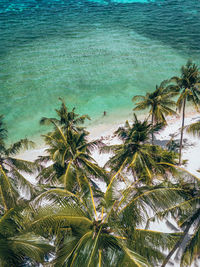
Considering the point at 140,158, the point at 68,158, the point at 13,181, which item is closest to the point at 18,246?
the point at 13,181

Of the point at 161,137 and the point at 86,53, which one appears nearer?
the point at 161,137

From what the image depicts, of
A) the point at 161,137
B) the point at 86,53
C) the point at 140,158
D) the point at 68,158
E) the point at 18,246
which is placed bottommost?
the point at 161,137

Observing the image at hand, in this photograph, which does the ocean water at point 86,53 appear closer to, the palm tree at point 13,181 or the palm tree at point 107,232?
the palm tree at point 13,181

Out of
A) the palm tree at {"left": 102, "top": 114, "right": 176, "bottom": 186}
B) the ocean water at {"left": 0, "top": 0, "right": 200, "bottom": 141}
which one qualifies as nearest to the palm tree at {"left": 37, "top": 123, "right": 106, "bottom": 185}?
the palm tree at {"left": 102, "top": 114, "right": 176, "bottom": 186}

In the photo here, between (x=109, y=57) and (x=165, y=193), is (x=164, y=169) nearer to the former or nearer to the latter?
(x=165, y=193)

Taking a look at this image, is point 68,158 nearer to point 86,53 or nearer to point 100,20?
point 86,53

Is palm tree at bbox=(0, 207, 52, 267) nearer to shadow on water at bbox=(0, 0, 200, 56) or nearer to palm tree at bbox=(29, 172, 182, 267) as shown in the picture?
palm tree at bbox=(29, 172, 182, 267)

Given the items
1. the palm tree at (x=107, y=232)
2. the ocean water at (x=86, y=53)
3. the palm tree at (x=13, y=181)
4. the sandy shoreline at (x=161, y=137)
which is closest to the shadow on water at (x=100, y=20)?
the ocean water at (x=86, y=53)
